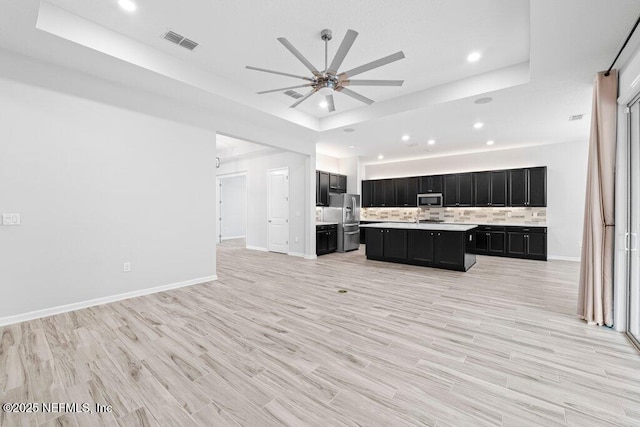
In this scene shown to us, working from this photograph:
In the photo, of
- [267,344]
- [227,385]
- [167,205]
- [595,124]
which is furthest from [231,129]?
[595,124]

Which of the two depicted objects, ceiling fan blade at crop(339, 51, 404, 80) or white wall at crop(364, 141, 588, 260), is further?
white wall at crop(364, 141, 588, 260)

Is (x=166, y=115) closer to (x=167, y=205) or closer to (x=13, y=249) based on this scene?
(x=167, y=205)

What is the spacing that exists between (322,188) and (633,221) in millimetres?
6348

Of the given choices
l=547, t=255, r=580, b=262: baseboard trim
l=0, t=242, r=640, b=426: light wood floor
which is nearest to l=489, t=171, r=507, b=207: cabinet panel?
l=547, t=255, r=580, b=262: baseboard trim

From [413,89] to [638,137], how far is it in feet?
9.24

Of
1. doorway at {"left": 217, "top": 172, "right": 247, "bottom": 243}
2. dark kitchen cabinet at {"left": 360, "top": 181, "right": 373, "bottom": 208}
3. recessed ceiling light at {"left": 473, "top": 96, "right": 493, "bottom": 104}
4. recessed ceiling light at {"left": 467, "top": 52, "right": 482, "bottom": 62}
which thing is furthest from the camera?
doorway at {"left": 217, "top": 172, "right": 247, "bottom": 243}

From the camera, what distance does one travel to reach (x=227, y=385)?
6.59ft

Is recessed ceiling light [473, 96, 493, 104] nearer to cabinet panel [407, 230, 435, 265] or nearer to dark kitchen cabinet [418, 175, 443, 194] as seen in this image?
cabinet panel [407, 230, 435, 265]

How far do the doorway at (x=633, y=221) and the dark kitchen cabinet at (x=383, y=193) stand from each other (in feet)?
21.2

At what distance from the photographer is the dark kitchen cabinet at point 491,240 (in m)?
7.23

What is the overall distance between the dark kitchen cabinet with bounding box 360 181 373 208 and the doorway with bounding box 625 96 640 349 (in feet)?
23.1

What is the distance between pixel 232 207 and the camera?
38.4ft

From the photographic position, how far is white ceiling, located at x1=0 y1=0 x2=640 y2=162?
2.72 meters

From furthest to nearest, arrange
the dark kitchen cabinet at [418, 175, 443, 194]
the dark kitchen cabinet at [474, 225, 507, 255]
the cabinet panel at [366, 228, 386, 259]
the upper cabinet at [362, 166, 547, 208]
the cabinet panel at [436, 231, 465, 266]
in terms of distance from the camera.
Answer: the dark kitchen cabinet at [418, 175, 443, 194] < the dark kitchen cabinet at [474, 225, 507, 255] < the upper cabinet at [362, 166, 547, 208] < the cabinet panel at [366, 228, 386, 259] < the cabinet panel at [436, 231, 465, 266]
